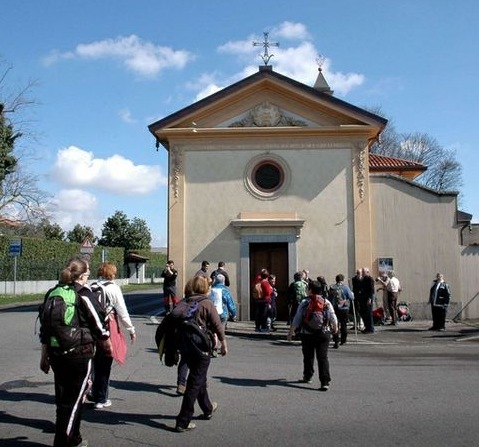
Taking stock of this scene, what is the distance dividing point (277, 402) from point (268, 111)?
13.7 m

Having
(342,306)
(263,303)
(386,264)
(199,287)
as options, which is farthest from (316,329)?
(386,264)

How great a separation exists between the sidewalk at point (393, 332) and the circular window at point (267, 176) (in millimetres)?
4256

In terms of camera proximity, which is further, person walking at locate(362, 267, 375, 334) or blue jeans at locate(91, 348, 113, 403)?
person walking at locate(362, 267, 375, 334)

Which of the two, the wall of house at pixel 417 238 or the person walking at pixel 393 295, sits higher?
the wall of house at pixel 417 238

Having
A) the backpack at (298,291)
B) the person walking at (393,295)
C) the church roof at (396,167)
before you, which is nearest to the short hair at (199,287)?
the backpack at (298,291)

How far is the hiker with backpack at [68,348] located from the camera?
573 centimetres

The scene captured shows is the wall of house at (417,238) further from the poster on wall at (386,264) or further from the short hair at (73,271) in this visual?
the short hair at (73,271)

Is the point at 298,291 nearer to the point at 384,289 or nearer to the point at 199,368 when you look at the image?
the point at 384,289

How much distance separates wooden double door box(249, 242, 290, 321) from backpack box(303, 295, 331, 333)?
10631 mm

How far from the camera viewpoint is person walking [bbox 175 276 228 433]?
21.6 feet

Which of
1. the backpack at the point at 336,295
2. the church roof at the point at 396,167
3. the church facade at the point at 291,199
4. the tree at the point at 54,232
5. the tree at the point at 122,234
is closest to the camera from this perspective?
the backpack at the point at 336,295

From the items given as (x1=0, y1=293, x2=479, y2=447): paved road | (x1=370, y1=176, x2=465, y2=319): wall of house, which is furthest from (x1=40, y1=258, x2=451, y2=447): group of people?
(x1=370, y1=176, x2=465, y2=319): wall of house

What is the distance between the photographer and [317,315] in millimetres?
9289

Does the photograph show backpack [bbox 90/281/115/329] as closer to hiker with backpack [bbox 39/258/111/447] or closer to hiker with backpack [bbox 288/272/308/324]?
hiker with backpack [bbox 39/258/111/447]
